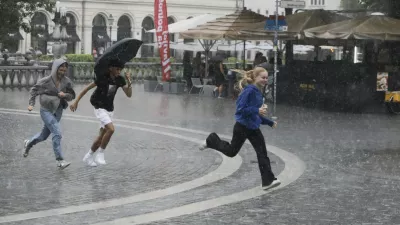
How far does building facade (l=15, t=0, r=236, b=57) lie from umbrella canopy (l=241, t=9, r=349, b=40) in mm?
44578

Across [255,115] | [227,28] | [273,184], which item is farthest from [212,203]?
[227,28]

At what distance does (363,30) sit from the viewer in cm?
2422

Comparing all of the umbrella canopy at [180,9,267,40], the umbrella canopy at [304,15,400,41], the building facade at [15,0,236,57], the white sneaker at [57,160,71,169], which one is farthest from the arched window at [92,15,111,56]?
the white sneaker at [57,160,71,169]

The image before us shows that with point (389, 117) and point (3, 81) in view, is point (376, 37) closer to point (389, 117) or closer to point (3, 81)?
point (389, 117)

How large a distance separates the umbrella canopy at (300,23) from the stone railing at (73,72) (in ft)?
15.4

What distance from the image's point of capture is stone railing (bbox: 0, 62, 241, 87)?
35.0 meters

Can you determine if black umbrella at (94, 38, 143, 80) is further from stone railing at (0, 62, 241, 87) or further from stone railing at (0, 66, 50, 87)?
stone railing at (0, 66, 50, 87)

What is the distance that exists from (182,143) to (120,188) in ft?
17.0

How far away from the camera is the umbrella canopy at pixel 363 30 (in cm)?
2405

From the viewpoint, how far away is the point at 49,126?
40.7 ft

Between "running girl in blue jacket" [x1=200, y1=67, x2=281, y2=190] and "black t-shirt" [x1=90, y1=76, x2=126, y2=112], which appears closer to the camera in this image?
"running girl in blue jacket" [x1=200, y1=67, x2=281, y2=190]

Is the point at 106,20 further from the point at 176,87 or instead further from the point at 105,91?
the point at 105,91

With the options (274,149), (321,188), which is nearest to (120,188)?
(321,188)

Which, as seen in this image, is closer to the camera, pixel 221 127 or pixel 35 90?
pixel 35 90
